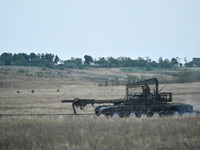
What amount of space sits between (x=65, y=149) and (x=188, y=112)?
499 inches

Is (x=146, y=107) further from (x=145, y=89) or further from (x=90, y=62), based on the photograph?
(x=90, y=62)

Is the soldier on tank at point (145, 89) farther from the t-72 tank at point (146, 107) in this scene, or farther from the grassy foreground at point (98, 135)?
the grassy foreground at point (98, 135)

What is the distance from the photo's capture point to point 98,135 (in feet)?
49.4

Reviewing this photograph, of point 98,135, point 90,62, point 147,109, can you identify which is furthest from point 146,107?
point 90,62

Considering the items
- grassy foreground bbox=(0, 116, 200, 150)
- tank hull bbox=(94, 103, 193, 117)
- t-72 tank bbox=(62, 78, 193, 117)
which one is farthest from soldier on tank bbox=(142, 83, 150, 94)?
grassy foreground bbox=(0, 116, 200, 150)

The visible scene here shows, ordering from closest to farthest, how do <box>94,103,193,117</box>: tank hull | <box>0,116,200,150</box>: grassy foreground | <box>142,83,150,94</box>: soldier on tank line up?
1. <box>0,116,200,150</box>: grassy foreground
2. <box>94,103,193,117</box>: tank hull
3. <box>142,83,150,94</box>: soldier on tank

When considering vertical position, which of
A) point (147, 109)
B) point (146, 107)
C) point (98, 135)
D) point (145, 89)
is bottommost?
point (98, 135)

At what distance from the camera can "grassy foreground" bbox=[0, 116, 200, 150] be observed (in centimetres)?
1317

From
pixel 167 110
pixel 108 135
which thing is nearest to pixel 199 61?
pixel 167 110

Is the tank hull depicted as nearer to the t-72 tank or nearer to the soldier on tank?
the t-72 tank

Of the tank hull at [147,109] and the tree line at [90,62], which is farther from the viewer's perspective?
the tree line at [90,62]

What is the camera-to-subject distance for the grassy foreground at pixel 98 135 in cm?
1317

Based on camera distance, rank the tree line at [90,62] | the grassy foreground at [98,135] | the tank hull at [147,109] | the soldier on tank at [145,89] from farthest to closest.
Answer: the tree line at [90,62] < the soldier on tank at [145,89] < the tank hull at [147,109] < the grassy foreground at [98,135]

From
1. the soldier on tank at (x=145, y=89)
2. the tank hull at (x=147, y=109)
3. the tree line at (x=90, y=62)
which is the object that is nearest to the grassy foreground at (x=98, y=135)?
the tank hull at (x=147, y=109)
